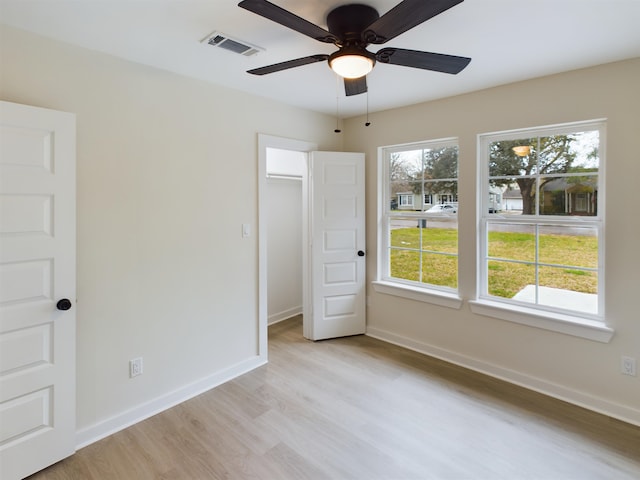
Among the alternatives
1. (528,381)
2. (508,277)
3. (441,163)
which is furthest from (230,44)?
(528,381)

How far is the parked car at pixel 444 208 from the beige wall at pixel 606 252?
125 mm

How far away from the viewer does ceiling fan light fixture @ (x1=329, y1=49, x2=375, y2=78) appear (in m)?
1.65

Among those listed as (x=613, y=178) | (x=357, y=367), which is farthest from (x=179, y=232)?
(x=613, y=178)

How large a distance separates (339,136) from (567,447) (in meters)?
3.36

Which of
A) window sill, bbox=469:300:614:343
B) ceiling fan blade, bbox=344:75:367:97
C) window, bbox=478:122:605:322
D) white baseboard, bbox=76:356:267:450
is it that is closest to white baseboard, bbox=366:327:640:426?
window sill, bbox=469:300:614:343

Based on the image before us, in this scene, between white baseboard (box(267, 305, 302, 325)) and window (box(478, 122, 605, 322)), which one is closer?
window (box(478, 122, 605, 322))

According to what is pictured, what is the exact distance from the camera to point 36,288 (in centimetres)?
186

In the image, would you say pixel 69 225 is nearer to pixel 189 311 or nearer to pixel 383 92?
pixel 189 311

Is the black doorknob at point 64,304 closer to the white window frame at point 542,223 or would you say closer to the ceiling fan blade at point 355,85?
the ceiling fan blade at point 355,85

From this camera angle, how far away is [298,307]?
461 cm

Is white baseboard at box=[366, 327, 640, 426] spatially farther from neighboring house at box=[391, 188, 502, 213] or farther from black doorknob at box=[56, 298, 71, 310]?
black doorknob at box=[56, 298, 71, 310]

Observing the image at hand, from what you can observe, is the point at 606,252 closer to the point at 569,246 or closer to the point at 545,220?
the point at 569,246

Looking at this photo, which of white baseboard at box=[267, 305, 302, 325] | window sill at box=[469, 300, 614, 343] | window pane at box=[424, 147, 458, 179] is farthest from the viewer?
white baseboard at box=[267, 305, 302, 325]

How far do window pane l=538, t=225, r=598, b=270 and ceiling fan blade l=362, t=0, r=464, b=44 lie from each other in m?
2.09
